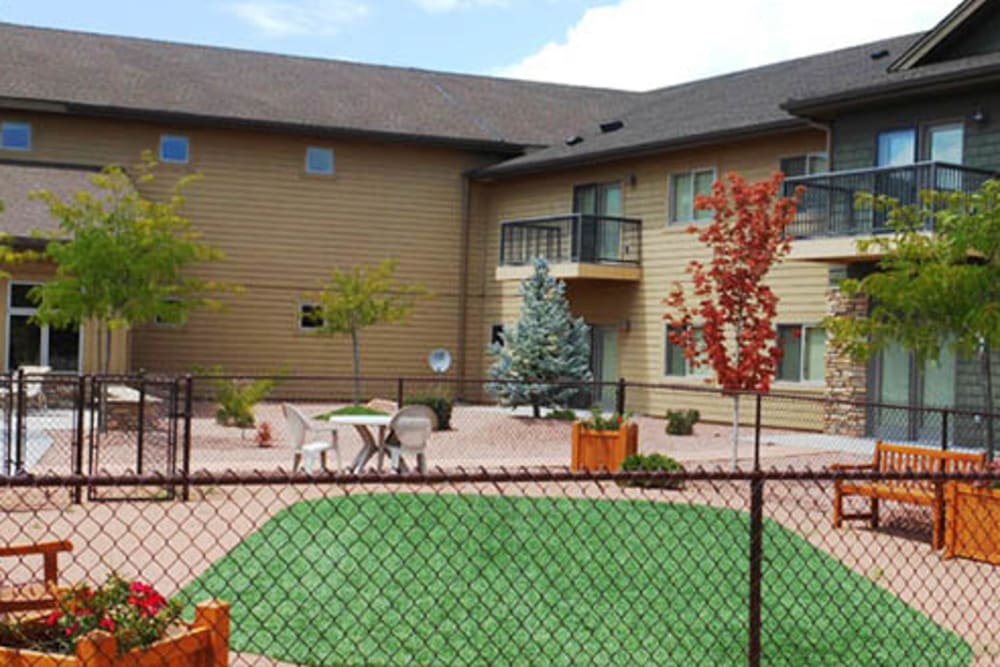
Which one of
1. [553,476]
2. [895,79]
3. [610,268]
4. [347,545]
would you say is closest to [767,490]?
[347,545]

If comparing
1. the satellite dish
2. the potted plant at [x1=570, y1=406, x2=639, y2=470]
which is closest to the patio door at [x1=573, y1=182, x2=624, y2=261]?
the satellite dish

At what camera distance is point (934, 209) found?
795 inches

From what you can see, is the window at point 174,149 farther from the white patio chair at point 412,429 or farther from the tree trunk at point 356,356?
the white patio chair at point 412,429

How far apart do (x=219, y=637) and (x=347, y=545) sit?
517cm

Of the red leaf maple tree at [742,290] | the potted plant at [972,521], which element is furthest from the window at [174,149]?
the potted plant at [972,521]

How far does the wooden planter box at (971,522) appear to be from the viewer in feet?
36.5

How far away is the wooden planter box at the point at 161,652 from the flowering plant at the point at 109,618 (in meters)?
0.07

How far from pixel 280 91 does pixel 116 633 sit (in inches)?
1120

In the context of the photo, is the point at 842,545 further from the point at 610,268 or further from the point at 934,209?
the point at 610,268

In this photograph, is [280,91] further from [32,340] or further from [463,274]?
[32,340]

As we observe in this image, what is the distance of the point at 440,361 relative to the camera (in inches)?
1259

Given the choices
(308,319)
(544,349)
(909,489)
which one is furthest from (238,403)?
(909,489)

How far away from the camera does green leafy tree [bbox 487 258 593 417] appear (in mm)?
26141

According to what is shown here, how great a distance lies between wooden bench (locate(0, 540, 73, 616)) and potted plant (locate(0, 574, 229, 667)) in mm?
403
